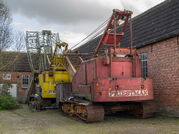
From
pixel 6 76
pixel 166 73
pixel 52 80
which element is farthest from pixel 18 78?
pixel 166 73

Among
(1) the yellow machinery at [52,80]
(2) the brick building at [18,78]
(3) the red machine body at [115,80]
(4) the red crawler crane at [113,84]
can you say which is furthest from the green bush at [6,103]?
(2) the brick building at [18,78]

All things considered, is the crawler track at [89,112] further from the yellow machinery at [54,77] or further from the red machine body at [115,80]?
the yellow machinery at [54,77]

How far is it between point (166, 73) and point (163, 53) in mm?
987

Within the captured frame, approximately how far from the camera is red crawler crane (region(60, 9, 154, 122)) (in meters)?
8.51

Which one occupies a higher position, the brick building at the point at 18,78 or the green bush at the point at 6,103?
the brick building at the point at 18,78

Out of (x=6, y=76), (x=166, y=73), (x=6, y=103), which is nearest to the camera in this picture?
(x=166, y=73)

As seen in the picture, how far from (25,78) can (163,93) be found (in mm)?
19123

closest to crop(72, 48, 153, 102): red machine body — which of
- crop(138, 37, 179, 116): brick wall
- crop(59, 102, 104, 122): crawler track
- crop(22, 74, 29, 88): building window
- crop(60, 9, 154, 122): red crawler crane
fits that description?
crop(60, 9, 154, 122): red crawler crane

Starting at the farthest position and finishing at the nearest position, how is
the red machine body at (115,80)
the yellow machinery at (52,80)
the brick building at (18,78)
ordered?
the brick building at (18,78) → the yellow machinery at (52,80) → the red machine body at (115,80)

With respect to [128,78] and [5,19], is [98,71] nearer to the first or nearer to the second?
[128,78]

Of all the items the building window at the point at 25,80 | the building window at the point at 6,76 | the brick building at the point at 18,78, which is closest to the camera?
the building window at the point at 6,76

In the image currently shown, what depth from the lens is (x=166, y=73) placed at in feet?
35.1

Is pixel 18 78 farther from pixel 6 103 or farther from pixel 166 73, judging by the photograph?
pixel 166 73

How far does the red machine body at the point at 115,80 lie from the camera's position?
848 cm
